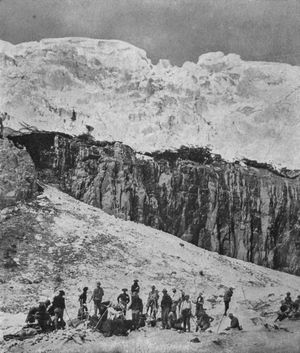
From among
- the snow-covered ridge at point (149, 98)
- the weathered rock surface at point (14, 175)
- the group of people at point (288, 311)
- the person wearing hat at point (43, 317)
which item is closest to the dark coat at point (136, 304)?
the person wearing hat at point (43, 317)

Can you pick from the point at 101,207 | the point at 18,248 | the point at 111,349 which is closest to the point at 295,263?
the point at 101,207

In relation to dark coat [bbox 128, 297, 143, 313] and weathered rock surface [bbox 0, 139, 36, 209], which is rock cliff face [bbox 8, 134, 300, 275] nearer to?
weathered rock surface [bbox 0, 139, 36, 209]

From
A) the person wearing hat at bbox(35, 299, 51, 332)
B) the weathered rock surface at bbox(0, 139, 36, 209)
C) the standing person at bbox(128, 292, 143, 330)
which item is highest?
the weathered rock surface at bbox(0, 139, 36, 209)

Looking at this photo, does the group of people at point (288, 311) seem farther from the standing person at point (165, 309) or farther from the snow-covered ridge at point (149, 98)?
the snow-covered ridge at point (149, 98)

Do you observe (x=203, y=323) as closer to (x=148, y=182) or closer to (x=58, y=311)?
(x=58, y=311)

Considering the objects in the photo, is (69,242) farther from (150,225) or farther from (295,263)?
(295,263)

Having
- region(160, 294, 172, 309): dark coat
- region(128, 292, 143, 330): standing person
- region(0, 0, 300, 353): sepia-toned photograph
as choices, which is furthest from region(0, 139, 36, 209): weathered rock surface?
region(160, 294, 172, 309): dark coat
